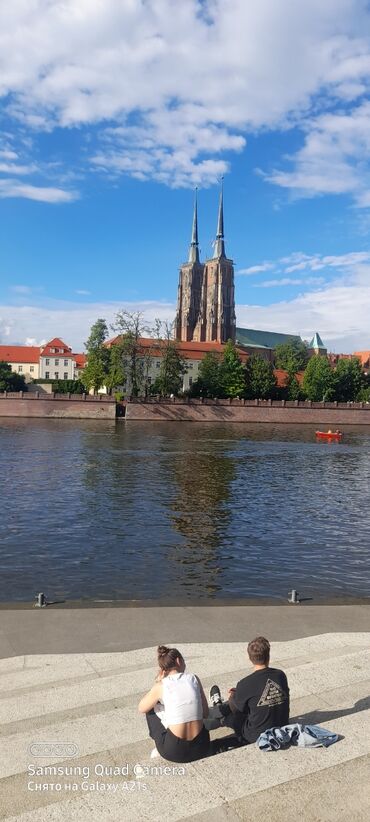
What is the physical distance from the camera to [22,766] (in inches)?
223

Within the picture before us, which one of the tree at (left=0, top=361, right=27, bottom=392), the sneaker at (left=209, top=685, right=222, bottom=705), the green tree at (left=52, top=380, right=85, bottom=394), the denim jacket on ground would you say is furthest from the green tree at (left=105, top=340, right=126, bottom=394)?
the denim jacket on ground

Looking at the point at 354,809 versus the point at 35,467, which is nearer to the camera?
the point at 354,809

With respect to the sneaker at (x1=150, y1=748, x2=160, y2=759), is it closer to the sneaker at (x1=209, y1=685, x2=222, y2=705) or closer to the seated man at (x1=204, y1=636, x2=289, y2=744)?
the seated man at (x1=204, y1=636, x2=289, y2=744)

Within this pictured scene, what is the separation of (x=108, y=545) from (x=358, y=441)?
2245 inches

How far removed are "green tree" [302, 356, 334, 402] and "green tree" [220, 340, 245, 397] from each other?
14850mm

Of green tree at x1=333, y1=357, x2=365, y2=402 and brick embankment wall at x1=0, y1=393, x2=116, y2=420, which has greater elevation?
green tree at x1=333, y1=357, x2=365, y2=402

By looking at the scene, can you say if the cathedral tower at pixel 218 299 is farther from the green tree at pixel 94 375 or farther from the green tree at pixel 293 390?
the green tree at pixel 94 375

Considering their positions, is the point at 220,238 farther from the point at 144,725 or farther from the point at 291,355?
the point at 144,725

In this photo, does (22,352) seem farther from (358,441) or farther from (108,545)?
(108,545)

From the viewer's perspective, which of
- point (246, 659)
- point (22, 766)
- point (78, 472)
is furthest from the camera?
point (78, 472)

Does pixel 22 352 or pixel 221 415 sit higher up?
pixel 22 352

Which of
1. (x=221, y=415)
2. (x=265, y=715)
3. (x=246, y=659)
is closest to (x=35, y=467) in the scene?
(x=246, y=659)

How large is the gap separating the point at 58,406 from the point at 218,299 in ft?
283

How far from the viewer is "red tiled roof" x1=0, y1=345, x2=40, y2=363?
14000 centimetres
